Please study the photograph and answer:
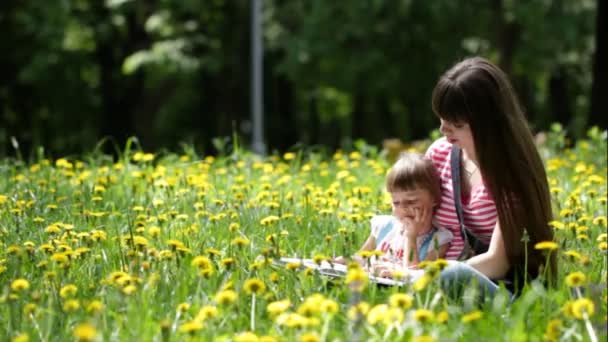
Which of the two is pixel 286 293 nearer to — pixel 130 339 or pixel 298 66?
pixel 130 339

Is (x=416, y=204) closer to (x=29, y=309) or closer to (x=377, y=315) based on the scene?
(x=377, y=315)

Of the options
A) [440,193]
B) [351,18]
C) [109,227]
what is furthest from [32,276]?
[351,18]

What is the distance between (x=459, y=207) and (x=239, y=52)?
17914mm

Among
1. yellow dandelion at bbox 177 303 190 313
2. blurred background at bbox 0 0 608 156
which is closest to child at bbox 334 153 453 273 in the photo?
yellow dandelion at bbox 177 303 190 313

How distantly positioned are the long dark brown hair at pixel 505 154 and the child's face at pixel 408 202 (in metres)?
0.35

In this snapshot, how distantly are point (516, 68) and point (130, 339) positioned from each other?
19.2 meters

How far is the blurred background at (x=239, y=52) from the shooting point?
1883cm

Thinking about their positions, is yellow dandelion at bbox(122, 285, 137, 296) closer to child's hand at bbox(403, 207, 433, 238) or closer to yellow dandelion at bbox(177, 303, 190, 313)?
yellow dandelion at bbox(177, 303, 190, 313)

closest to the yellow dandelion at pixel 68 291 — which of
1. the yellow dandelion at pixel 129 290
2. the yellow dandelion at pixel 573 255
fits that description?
the yellow dandelion at pixel 129 290

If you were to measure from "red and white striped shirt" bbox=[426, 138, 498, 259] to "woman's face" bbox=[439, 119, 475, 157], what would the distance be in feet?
0.63

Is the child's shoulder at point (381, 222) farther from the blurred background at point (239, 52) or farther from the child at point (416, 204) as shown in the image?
the blurred background at point (239, 52)

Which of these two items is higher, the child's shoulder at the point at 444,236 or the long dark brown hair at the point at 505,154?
the long dark brown hair at the point at 505,154

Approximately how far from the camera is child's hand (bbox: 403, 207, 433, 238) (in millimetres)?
3979

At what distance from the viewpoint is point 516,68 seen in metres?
21.1
